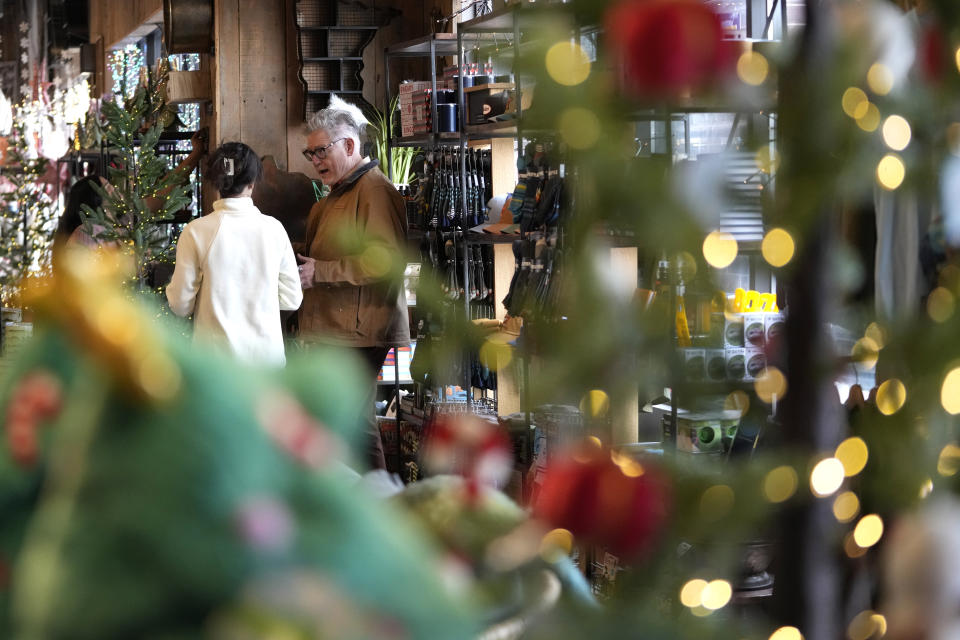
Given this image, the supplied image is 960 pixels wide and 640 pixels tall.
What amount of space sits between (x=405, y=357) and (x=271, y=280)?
5.87 feet

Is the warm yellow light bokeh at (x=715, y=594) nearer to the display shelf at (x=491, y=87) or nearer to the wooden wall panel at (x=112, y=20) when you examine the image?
the display shelf at (x=491, y=87)

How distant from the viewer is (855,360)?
2.64ft

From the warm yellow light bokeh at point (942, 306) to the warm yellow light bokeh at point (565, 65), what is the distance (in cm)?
27

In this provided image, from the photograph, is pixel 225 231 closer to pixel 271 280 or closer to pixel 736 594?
pixel 271 280

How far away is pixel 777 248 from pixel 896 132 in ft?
0.34

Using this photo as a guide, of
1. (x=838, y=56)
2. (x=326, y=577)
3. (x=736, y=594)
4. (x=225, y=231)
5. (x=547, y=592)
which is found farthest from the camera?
(x=225, y=231)

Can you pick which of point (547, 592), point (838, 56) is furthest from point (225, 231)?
point (838, 56)

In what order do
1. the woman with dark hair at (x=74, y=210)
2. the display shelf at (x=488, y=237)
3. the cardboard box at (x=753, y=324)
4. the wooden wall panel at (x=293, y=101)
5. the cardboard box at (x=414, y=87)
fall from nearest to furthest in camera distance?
the cardboard box at (x=753, y=324) < the display shelf at (x=488, y=237) < the cardboard box at (x=414, y=87) < the woman with dark hair at (x=74, y=210) < the wooden wall panel at (x=293, y=101)

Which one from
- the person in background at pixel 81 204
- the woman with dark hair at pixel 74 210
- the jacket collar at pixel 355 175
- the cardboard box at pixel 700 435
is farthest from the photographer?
the woman with dark hair at pixel 74 210

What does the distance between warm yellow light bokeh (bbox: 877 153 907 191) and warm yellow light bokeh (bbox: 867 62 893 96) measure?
4 cm

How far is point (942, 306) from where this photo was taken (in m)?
0.75

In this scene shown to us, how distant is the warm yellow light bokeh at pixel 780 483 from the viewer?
2.36ft

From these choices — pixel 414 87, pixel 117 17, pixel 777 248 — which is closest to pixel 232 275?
pixel 414 87

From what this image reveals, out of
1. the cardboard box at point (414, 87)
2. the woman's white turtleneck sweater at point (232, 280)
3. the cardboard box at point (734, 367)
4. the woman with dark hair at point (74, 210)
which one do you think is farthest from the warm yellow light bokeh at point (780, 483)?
the woman with dark hair at point (74, 210)
